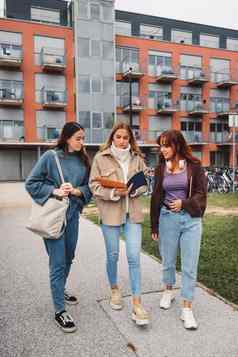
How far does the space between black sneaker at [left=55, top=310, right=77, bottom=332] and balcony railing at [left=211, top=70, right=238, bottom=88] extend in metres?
37.1

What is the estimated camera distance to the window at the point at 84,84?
3106cm

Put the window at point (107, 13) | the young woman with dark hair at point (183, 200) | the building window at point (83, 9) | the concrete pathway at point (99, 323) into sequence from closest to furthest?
the concrete pathway at point (99, 323) < the young woman with dark hair at point (183, 200) < the building window at point (83, 9) < the window at point (107, 13)

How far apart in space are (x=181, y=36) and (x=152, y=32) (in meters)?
3.69

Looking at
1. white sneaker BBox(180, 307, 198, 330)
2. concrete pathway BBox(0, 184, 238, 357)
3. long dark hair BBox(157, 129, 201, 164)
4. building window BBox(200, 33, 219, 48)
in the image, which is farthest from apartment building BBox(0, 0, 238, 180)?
white sneaker BBox(180, 307, 198, 330)

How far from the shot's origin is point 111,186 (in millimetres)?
3053

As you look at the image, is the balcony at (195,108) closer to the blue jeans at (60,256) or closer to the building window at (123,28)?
the building window at (123,28)

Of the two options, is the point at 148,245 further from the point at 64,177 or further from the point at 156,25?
the point at 156,25

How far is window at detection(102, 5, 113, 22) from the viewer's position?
3134cm

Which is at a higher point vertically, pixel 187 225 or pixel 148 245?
pixel 187 225

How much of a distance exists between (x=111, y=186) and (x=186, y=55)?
3588cm

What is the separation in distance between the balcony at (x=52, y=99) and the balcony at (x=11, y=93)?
1.96 metres

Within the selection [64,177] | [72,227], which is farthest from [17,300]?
[64,177]

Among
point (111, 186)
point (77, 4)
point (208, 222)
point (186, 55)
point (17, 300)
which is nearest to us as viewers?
point (111, 186)

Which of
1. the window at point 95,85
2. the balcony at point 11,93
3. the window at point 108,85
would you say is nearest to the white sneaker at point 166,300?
the balcony at point 11,93
